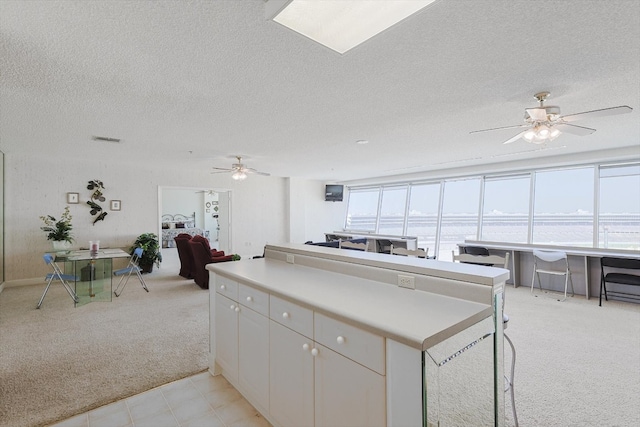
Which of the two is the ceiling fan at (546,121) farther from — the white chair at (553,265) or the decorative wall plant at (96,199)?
the decorative wall plant at (96,199)

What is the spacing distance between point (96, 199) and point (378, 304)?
696 cm

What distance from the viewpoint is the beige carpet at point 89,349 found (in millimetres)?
2211

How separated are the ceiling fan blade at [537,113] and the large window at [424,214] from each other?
17.7 feet

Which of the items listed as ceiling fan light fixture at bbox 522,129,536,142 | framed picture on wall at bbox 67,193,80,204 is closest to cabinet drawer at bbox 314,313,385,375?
ceiling fan light fixture at bbox 522,129,536,142

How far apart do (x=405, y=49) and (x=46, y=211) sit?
23.2ft

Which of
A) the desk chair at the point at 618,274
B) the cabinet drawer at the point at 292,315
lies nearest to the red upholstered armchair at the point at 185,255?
the cabinet drawer at the point at 292,315

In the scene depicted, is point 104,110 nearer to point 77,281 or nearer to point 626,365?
point 77,281

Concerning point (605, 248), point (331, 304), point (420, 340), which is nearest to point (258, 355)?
point (331, 304)

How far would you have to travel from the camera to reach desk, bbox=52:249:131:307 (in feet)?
14.0

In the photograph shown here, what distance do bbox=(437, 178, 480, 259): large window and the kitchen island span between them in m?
6.14

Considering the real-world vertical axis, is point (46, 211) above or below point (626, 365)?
above

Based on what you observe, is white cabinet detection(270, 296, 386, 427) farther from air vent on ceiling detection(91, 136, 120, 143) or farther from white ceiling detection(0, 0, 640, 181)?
air vent on ceiling detection(91, 136, 120, 143)

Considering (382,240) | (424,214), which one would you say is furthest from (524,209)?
(382,240)

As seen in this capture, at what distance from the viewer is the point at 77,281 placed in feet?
14.7
